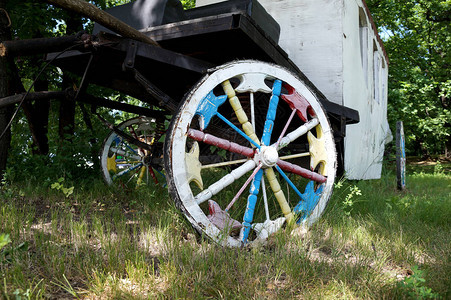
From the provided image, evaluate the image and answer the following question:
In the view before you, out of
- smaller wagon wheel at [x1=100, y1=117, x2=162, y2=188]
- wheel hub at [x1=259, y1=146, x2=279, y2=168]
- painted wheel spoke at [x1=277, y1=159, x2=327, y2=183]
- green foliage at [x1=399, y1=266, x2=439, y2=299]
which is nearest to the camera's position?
green foliage at [x1=399, y1=266, x2=439, y2=299]

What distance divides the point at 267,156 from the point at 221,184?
1.19 feet

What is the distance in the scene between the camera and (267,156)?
2.33 metres

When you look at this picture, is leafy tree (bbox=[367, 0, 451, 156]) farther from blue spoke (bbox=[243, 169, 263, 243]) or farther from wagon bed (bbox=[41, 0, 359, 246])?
blue spoke (bbox=[243, 169, 263, 243])

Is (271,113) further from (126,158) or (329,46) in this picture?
(329,46)

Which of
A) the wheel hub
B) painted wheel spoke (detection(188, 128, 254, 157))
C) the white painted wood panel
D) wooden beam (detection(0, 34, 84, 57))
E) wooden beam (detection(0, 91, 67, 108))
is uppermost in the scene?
the white painted wood panel

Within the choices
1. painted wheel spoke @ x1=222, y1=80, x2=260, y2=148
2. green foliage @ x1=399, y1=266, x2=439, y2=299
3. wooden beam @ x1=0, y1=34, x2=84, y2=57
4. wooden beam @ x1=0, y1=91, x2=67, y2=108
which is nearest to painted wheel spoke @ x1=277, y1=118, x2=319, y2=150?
painted wheel spoke @ x1=222, y1=80, x2=260, y2=148

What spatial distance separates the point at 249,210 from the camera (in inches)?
89.1

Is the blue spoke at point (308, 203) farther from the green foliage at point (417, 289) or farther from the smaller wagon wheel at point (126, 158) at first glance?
the smaller wagon wheel at point (126, 158)

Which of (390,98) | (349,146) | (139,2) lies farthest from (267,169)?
(390,98)

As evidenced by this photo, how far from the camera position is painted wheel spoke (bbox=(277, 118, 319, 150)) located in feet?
8.16

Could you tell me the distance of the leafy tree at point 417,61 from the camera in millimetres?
12281

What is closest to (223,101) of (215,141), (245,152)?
(215,141)

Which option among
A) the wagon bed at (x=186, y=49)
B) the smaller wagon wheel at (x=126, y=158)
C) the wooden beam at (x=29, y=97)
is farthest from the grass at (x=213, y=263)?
the smaller wagon wheel at (x=126, y=158)

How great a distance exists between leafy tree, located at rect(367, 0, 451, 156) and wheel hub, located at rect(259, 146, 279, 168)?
1065 centimetres
